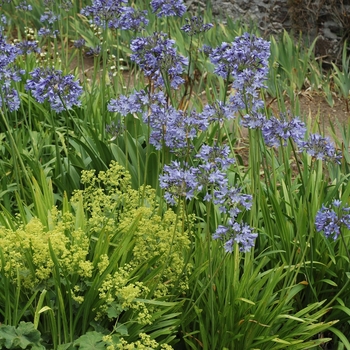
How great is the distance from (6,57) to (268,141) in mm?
1528

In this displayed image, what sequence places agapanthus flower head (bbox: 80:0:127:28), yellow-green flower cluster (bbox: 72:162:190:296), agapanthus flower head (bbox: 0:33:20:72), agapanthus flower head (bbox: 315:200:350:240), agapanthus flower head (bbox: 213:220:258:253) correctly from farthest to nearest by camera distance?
agapanthus flower head (bbox: 80:0:127:28) < agapanthus flower head (bbox: 0:33:20:72) < yellow-green flower cluster (bbox: 72:162:190:296) < agapanthus flower head (bbox: 315:200:350:240) < agapanthus flower head (bbox: 213:220:258:253)

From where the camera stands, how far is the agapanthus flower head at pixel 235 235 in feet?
7.79

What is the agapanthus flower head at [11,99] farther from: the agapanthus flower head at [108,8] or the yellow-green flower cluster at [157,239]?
the yellow-green flower cluster at [157,239]

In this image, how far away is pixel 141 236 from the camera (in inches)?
111

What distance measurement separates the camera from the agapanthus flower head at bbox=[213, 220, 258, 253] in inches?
93.4

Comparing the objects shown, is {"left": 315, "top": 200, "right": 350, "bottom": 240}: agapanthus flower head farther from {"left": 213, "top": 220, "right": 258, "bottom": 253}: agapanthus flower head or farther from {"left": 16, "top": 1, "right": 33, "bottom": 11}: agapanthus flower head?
{"left": 16, "top": 1, "right": 33, "bottom": 11}: agapanthus flower head

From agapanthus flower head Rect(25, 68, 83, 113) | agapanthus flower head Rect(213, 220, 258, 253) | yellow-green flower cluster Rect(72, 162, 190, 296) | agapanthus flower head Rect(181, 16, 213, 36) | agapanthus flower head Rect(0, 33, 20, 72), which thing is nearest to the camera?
agapanthus flower head Rect(213, 220, 258, 253)

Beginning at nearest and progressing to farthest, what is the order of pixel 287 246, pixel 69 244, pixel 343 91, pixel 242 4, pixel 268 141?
pixel 268 141, pixel 69 244, pixel 287 246, pixel 343 91, pixel 242 4

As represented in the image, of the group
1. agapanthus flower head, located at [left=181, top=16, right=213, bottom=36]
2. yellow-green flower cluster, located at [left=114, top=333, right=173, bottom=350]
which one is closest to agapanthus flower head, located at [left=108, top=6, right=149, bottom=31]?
agapanthus flower head, located at [left=181, top=16, right=213, bottom=36]

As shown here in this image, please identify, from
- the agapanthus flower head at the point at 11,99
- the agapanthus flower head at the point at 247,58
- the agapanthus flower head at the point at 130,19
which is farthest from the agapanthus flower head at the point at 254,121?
the agapanthus flower head at the point at 11,99

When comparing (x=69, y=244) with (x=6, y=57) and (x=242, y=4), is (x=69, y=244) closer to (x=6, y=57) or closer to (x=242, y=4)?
(x=6, y=57)

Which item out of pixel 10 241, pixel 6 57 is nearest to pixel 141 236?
pixel 10 241

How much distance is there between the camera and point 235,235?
239 centimetres

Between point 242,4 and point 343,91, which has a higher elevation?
point 242,4
